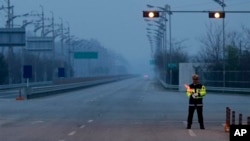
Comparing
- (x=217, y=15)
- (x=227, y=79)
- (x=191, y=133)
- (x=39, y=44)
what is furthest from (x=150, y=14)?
(x=39, y=44)

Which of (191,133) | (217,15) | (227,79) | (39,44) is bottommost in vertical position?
(227,79)

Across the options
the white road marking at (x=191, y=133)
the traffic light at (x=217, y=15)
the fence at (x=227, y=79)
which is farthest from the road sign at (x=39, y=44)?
the white road marking at (x=191, y=133)

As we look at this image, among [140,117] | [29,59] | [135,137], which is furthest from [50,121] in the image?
[29,59]

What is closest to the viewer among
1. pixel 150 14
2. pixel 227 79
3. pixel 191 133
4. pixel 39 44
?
pixel 191 133

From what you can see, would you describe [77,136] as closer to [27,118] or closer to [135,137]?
[135,137]

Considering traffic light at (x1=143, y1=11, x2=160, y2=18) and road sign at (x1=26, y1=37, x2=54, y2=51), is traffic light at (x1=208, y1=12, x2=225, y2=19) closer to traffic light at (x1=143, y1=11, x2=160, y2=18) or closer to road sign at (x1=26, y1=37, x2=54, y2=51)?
traffic light at (x1=143, y1=11, x2=160, y2=18)

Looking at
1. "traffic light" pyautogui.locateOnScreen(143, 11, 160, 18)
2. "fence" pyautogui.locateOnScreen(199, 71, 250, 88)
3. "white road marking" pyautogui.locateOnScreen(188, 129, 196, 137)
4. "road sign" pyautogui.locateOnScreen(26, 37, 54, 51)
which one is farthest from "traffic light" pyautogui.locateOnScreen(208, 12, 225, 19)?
"road sign" pyautogui.locateOnScreen(26, 37, 54, 51)

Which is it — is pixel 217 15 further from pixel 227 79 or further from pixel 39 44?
pixel 39 44

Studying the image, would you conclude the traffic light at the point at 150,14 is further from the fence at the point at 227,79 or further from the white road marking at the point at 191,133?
the fence at the point at 227,79

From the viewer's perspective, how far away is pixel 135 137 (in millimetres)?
21562

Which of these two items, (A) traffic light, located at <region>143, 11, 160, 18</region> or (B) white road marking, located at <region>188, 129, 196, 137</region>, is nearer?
(B) white road marking, located at <region>188, 129, 196, 137</region>

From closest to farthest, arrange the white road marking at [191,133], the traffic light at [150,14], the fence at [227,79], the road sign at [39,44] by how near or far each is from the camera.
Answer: the white road marking at [191,133] → the traffic light at [150,14] → the fence at [227,79] → the road sign at [39,44]

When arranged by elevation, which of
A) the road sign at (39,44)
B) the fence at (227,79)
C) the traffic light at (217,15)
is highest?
the traffic light at (217,15)

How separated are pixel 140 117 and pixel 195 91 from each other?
8.38 m
